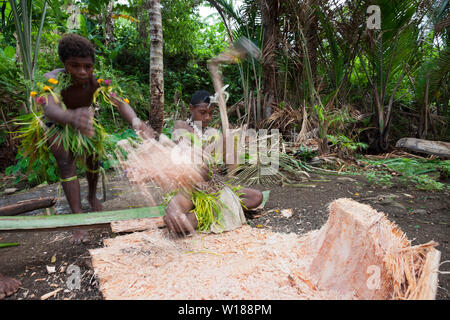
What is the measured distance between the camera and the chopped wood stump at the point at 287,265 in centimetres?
101

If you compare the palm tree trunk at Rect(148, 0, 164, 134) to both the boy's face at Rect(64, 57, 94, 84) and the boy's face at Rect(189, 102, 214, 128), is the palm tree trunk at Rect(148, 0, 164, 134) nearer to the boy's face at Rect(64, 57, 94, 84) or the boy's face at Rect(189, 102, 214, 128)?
the boy's face at Rect(189, 102, 214, 128)

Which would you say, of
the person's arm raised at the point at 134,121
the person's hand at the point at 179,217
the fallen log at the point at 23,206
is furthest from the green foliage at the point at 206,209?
the fallen log at the point at 23,206

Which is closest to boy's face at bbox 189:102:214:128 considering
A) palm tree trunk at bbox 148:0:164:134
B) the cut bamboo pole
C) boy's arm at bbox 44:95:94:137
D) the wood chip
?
boy's arm at bbox 44:95:94:137

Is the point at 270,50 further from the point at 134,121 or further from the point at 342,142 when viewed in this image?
the point at 134,121

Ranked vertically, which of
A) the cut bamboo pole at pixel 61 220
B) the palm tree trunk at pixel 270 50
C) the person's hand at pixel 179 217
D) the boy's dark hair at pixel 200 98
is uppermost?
the palm tree trunk at pixel 270 50

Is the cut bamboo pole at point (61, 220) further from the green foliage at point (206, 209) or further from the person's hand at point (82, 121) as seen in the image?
the person's hand at point (82, 121)

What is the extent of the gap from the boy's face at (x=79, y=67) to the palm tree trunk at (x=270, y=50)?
2.82 meters

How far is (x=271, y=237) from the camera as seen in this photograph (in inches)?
67.5

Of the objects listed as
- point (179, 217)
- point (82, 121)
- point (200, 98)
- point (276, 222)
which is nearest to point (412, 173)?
point (276, 222)

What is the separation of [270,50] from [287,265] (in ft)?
11.3

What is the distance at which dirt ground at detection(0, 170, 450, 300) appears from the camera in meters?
1.39

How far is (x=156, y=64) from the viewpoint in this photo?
3797 mm

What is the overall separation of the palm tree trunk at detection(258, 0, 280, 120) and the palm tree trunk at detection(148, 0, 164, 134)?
155 cm

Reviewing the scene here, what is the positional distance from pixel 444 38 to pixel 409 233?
463 centimetres
